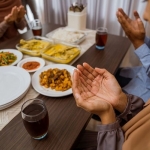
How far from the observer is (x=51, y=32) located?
4.85 feet

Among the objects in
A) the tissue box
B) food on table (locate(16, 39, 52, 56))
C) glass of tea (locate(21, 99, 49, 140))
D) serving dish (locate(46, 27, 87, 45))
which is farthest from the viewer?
the tissue box

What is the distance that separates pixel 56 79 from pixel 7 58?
0.39m

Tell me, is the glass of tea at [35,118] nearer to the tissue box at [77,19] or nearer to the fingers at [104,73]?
the fingers at [104,73]

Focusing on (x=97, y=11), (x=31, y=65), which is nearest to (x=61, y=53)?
(x=31, y=65)

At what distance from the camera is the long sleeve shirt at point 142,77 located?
107 cm

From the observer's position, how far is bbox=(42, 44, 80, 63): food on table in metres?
1.09

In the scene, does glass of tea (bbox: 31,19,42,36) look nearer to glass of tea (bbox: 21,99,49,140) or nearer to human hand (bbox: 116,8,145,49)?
human hand (bbox: 116,8,145,49)

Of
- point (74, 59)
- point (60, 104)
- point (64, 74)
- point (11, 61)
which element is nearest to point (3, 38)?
point (11, 61)

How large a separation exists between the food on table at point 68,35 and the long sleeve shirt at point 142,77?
1.52 ft

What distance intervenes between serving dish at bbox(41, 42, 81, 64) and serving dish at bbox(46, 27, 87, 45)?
115mm

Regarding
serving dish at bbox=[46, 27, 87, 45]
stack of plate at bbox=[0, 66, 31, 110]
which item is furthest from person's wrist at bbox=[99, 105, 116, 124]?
serving dish at bbox=[46, 27, 87, 45]

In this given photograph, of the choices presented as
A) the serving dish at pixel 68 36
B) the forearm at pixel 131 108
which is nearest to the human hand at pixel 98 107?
the forearm at pixel 131 108

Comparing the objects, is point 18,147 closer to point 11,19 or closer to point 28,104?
point 28,104

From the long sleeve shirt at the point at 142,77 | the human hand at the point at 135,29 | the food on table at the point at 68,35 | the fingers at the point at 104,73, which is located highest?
the human hand at the point at 135,29
